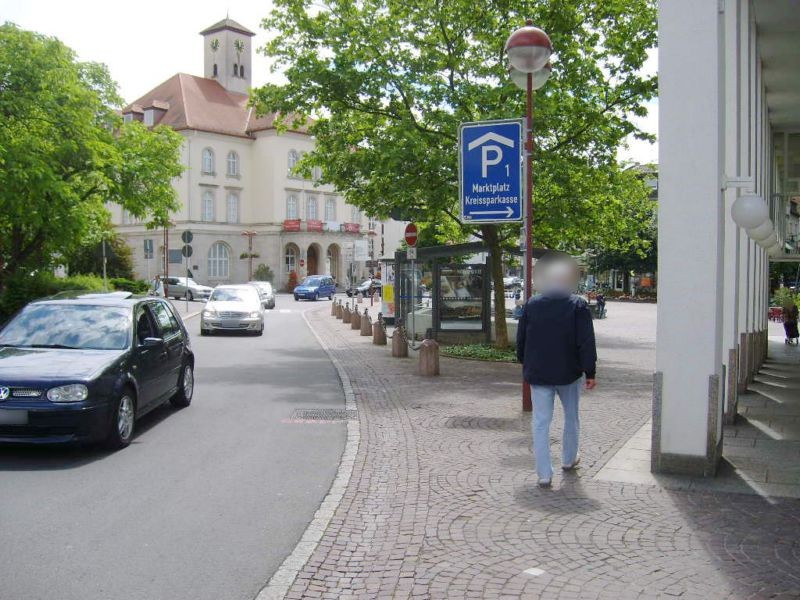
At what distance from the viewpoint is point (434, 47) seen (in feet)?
57.1

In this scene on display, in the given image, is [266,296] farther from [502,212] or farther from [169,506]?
[169,506]

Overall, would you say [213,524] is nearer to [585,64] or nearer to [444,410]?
[444,410]

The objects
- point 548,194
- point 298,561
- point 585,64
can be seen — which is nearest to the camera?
point 298,561

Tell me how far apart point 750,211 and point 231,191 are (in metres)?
70.7

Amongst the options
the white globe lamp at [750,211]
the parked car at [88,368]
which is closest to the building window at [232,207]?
the parked car at [88,368]

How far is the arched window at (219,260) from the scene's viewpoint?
7381 cm

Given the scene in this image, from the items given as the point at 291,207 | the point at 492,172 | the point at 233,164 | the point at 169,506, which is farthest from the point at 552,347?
the point at 291,207

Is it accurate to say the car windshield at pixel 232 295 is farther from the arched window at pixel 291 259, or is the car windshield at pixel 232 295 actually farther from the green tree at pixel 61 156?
→ the arched window at pixel 291 259

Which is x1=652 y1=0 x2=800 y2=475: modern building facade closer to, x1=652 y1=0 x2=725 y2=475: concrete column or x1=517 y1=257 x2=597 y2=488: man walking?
x1=652 y1=0 x2=725 y2=475: concrete column

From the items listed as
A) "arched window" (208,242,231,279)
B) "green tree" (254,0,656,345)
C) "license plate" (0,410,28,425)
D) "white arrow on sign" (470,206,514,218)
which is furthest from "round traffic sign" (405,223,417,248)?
"arched window" (208,242,231,279)

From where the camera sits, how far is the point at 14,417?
7164 mm

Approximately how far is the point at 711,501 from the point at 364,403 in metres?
5.95

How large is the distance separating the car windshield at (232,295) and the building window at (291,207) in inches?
2056

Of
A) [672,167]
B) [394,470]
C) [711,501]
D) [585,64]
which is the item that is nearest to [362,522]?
[394,470]
